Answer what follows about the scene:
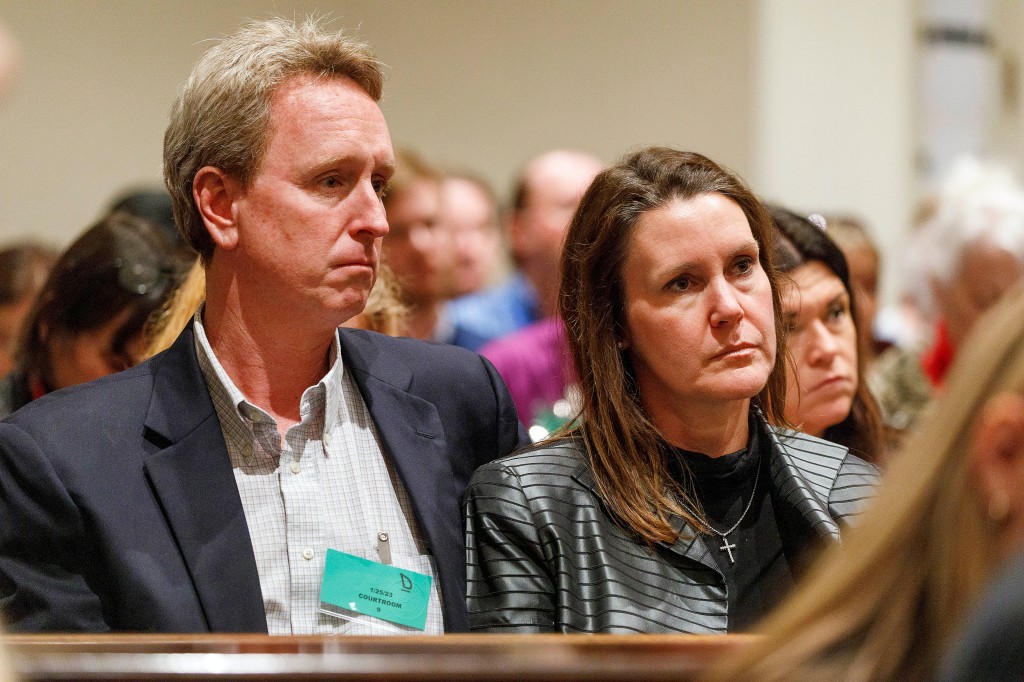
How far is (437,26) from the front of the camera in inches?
258

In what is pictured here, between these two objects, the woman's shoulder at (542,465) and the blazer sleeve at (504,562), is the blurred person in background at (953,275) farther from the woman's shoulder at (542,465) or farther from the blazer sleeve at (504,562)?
the blazer sleeve at (504,562)

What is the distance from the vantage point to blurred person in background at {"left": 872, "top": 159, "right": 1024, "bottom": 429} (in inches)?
153

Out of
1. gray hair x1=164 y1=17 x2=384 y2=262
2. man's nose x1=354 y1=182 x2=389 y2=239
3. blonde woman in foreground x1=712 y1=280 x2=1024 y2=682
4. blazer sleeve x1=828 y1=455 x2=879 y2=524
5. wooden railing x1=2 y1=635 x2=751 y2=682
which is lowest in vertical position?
blazer sleeve x1=828 y1=455 x2=879 y2=524

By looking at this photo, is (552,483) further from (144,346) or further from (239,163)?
(144,346)

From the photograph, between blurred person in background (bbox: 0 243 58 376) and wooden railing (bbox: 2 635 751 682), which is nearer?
wooden railing (bbox: 2 635 751 682)

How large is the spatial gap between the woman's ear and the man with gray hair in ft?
3.46

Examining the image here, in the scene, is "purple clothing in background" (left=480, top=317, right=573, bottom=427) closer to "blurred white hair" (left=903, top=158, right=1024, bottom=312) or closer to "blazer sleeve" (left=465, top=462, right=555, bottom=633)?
"blurred white hair" (left=903, top=158, right=1024, bottom=312)

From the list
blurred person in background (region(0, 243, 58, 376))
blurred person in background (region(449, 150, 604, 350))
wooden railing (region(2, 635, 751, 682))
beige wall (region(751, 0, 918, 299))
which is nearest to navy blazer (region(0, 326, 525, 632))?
wooden railing (region(2, 635, 751, 682))

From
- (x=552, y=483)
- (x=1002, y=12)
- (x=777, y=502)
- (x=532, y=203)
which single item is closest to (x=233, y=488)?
(x=552, y=483)

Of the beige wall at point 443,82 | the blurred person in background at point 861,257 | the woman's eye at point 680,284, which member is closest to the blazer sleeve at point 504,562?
the woman's eye at point 680,284

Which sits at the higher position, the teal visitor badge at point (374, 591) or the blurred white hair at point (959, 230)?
the blurred white hair at point (959, 230)

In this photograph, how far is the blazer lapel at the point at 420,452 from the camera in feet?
6.58

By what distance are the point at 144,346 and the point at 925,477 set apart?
5.91ft

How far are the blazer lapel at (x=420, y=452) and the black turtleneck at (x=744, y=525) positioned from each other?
40cm
